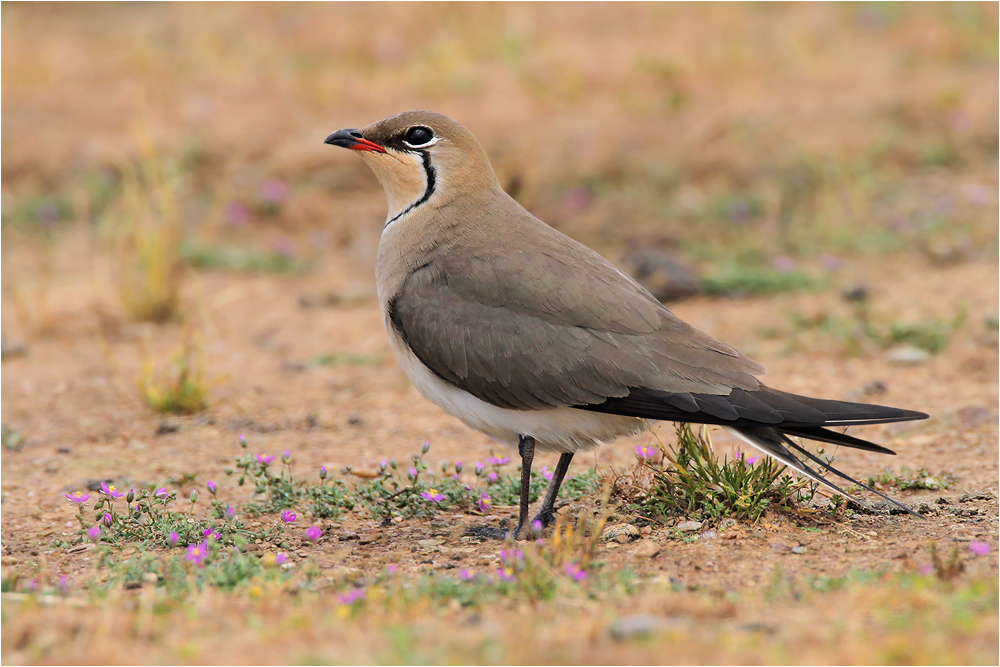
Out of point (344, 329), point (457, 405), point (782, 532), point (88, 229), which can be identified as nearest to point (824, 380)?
point (782, 532)

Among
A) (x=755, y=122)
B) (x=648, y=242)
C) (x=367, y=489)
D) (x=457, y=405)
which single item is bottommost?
(x=367, y=489)

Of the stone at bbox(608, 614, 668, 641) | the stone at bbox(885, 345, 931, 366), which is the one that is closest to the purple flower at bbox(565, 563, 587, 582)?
the stone at bbox(608, 614, 668, 641)

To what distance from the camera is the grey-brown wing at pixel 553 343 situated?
388 centimetres

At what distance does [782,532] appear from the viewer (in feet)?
12.8

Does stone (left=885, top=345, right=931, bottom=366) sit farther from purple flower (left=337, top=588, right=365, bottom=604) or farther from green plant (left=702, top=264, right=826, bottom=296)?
purple flower (left=337, top=588, right=365, bottom=604)

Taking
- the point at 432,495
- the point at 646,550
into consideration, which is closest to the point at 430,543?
the point at 432,495

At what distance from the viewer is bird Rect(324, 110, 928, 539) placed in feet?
12.4

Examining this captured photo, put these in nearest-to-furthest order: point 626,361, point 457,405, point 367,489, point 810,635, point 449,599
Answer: point 810,635 → point 449,599 → point 626,361 → point 457,405 → point 367,489

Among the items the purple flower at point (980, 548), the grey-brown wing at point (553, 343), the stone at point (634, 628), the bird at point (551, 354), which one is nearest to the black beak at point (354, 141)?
the bird at point (551, 354)

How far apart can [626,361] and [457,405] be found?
69 centimetres

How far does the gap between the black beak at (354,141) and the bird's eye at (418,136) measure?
120 millimetres

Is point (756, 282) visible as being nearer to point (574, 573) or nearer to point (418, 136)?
point (418, 136)

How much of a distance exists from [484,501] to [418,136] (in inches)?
62.1

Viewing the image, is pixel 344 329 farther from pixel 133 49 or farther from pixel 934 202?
pixel 133 49
